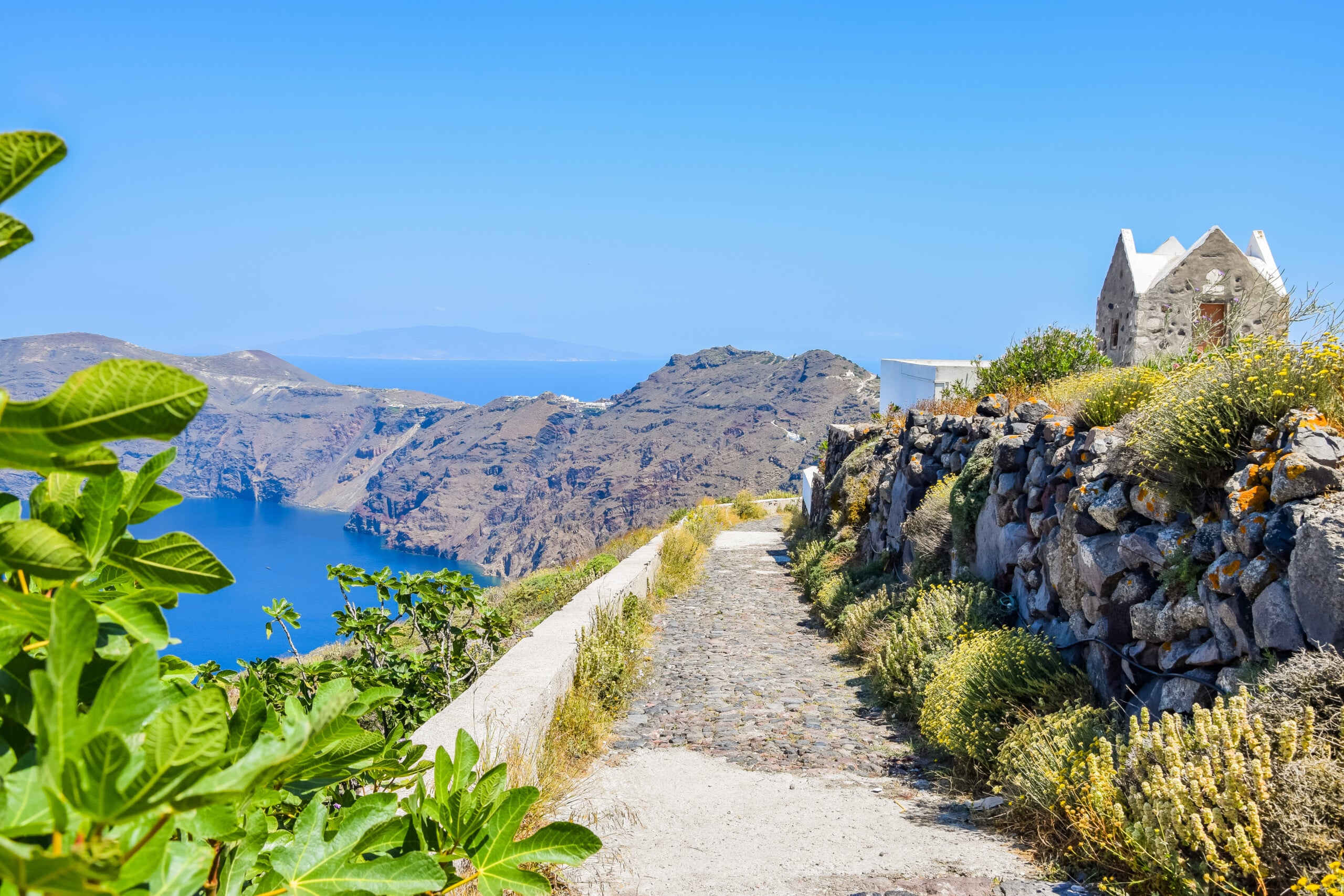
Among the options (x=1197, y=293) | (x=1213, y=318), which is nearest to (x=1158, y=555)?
(x=1197, y=293)

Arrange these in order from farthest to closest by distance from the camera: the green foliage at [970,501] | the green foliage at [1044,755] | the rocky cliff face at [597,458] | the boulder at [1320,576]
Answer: the rocky cliff face at [597,458] < the green foliage at [970,501] < the green foliage at [1044,755] < the boulder at [1320,576]

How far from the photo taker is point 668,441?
74000mm

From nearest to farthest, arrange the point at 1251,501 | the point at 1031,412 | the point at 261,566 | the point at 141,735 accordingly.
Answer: the point at 141,735, the point at 1251,501, the point at 1031,412, the point at 261,566

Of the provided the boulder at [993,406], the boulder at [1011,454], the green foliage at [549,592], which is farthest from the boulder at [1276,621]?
the green foliage at [549,592]

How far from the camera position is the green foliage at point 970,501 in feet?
24.2

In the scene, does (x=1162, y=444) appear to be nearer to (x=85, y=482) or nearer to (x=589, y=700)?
(x=589, y=700)

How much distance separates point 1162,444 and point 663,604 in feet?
21.6

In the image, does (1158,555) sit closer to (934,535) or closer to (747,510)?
(934,535)

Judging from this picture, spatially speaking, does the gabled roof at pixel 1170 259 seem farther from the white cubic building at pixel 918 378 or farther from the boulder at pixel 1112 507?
the boulder at pixel 1112 507

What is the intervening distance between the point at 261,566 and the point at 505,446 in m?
69.2

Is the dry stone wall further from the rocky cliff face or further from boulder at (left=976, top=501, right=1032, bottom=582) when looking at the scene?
the rocky cliff face

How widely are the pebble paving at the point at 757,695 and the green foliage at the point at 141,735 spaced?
4.08 meters

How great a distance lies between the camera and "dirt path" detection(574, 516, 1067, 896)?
332 cm

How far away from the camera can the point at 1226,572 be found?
11.8 feet
